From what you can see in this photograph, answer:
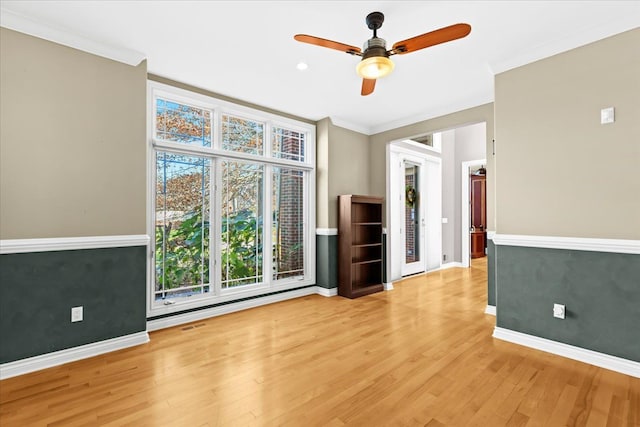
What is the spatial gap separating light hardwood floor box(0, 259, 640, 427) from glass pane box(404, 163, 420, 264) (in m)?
2.86

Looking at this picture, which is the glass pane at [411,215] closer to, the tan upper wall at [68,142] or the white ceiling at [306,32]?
the white ceiling at [306,32]

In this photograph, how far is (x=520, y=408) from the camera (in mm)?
1925

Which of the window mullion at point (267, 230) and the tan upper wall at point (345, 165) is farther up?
the tan upper wall at point (345, 165)

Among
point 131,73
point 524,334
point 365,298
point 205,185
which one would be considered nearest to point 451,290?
point 365,298

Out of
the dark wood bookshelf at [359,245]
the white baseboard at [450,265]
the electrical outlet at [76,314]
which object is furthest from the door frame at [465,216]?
the electrical outlet at [76,314]

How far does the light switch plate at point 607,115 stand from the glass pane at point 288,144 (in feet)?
11.5

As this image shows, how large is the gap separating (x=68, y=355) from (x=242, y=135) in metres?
2.96

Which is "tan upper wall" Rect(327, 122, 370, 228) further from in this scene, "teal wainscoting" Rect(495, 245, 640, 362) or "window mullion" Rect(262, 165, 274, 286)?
"teal wainscoting" Rect(495, 245, 640, 362)

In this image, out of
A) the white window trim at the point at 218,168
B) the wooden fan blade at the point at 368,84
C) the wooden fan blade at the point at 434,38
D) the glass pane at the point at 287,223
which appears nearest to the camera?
the wooden fan blade at the point at 434,38

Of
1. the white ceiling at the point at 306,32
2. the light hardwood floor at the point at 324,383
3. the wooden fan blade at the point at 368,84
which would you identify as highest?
the white ceiling at the point at 306,32

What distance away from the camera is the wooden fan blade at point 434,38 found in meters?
1.97

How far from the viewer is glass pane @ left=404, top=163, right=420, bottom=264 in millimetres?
6172

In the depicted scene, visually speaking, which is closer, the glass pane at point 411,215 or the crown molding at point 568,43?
the crown molding at point 568,43

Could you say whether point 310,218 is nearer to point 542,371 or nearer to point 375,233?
point 375,233
